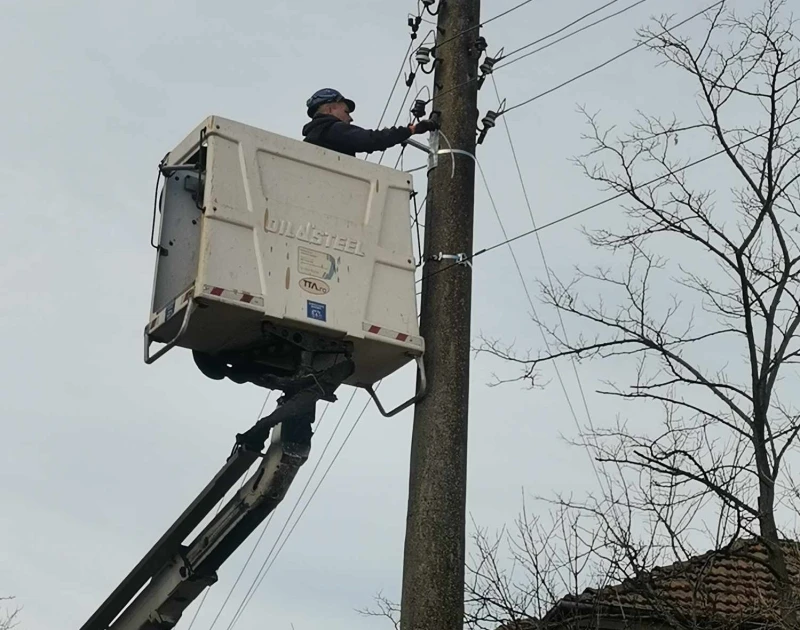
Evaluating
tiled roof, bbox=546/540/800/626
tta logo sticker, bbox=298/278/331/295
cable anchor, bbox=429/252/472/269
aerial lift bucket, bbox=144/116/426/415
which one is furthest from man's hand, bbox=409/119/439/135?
tiled roof, bbox=546/540/800/626

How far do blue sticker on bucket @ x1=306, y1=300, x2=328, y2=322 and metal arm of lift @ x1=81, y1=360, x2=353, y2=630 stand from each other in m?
0.32

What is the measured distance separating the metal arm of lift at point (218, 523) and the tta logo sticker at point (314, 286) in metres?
0.43

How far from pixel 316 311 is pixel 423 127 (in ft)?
4.36

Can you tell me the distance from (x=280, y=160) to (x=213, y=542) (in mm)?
2595

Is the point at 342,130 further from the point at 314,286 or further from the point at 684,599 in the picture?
the point at 684,599

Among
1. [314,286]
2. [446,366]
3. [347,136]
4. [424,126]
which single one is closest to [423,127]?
[424,126]

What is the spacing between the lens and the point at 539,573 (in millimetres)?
10312

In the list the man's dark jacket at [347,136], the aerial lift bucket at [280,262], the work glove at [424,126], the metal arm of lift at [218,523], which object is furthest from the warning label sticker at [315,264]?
the work glove at [424,126]

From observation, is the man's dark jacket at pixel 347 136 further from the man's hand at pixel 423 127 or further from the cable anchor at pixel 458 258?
the cable anchor at pixel 458 258

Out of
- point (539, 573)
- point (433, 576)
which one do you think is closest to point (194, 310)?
point (433, 576)

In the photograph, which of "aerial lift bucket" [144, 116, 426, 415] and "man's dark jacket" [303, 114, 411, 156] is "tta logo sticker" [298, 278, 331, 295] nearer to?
"aerial lift bucket" [144, 116, 426, 415]

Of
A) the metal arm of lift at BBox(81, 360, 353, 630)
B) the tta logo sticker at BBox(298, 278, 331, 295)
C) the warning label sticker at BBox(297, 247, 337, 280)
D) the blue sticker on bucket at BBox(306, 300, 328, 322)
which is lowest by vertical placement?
the metal arm of lift at BBox(81, 360, 353, 630)

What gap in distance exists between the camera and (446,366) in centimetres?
689

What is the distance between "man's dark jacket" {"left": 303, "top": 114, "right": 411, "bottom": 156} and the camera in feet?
24.7
